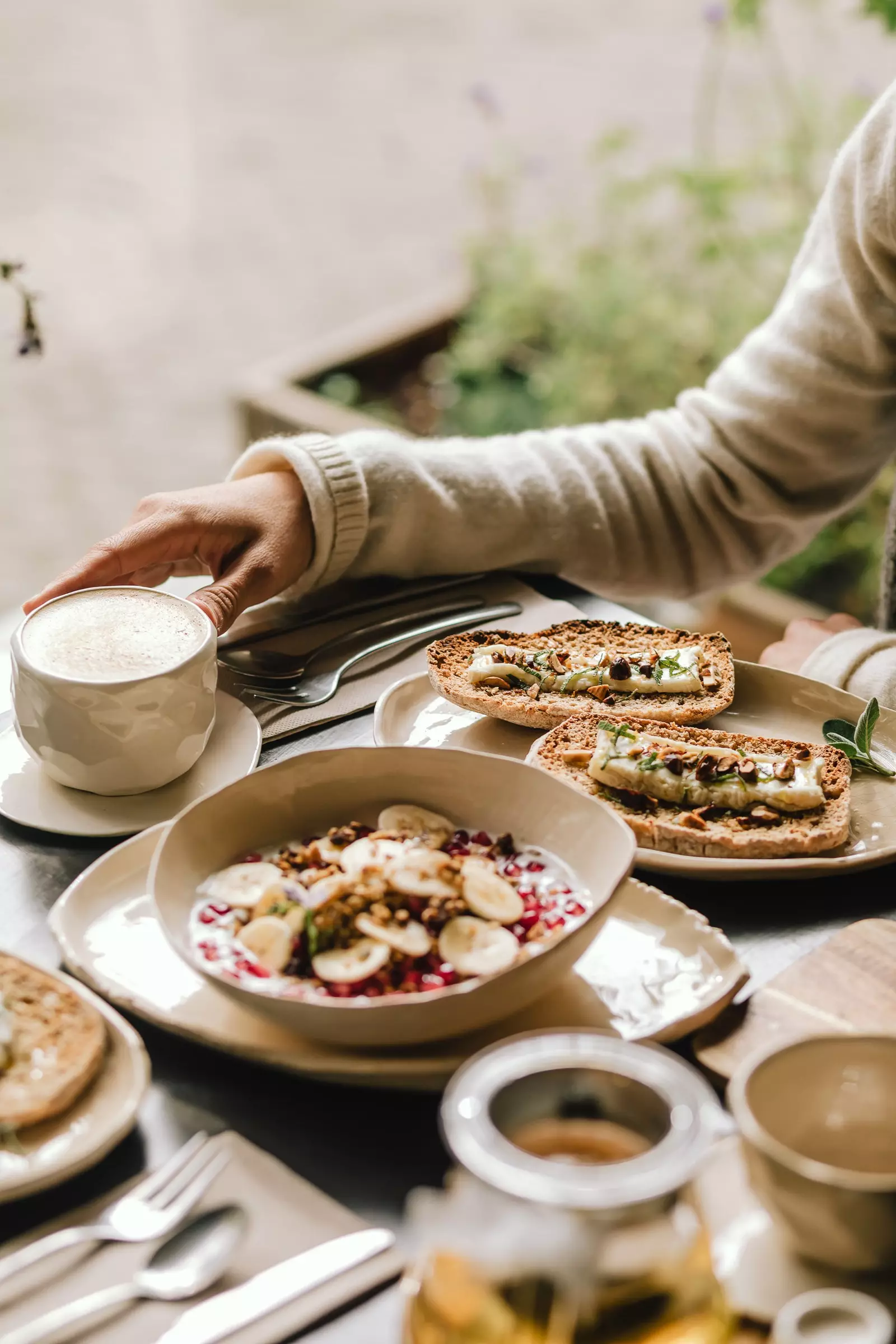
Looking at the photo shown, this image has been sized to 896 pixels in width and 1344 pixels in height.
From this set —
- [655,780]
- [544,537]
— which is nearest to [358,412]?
[544,537]

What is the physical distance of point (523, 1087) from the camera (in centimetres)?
62

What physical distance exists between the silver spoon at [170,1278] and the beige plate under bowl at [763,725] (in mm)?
443

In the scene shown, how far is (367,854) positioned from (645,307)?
238 cm

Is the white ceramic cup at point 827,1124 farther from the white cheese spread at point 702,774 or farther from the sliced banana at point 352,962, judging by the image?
the white cheese spread at point 702,774

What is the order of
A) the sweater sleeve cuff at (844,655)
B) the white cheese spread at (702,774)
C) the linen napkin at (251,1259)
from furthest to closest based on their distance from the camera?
the sweater sleeve cuff at (844,655)
the white cheese spread at (702,774)
the linen napkin at (251,1259)

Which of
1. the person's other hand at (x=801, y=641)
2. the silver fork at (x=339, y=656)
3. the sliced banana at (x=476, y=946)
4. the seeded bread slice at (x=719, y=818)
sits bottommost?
the person's other hand at (x=801, y=641)

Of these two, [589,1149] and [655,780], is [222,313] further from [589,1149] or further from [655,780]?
[589,1149]

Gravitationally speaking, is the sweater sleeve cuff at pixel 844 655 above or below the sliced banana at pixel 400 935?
below

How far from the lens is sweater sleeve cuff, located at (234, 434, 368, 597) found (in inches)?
52.6

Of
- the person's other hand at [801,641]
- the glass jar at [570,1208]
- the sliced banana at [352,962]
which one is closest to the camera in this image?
the glass jar at [570,1208]

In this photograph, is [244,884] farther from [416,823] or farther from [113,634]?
[113,634]

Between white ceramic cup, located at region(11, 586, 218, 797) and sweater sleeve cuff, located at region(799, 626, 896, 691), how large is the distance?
0.59 metres

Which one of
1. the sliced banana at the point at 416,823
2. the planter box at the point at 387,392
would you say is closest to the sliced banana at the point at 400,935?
the sliced banana at the point at 416,823

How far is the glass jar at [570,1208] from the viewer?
56 cm
